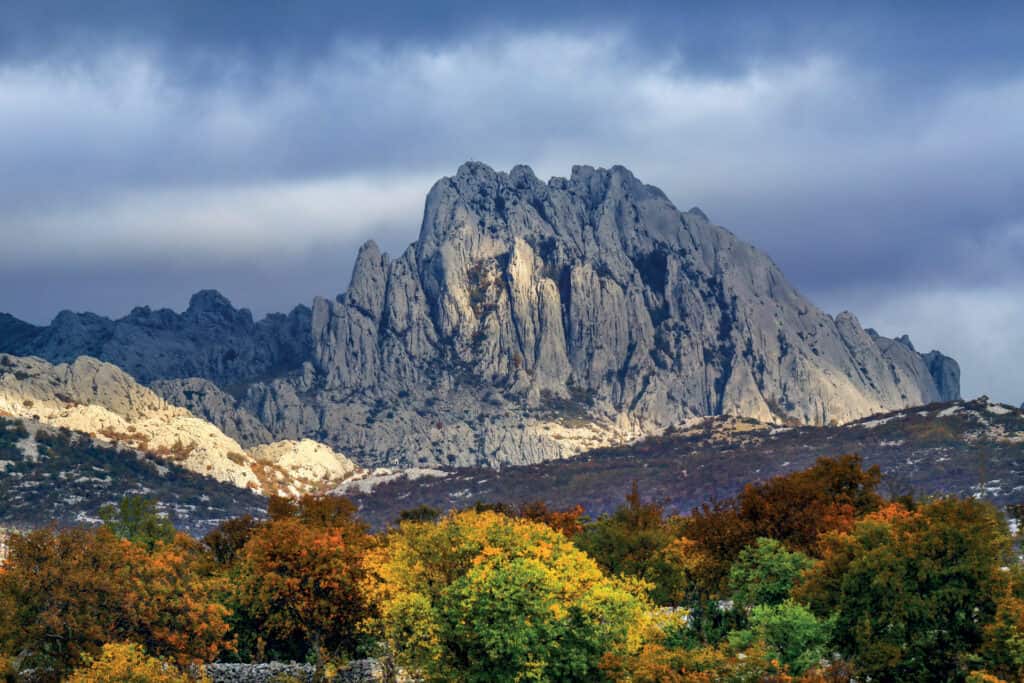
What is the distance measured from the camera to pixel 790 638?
64062 mm

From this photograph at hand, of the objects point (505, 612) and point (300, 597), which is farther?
point (300, 597)

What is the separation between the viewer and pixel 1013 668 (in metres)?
62.0

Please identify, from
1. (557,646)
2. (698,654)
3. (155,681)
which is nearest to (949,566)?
(698,654)

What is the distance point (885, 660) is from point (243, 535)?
3303 inches

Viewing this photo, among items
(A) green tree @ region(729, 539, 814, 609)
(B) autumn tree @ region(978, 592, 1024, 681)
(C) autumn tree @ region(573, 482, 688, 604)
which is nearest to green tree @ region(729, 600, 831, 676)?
(B) autumn tree @ region(978, 592, 1024, 681)

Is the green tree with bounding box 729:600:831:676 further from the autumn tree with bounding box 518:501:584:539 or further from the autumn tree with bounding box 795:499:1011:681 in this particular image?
the autumn tree with bounding box 518:501:584:539

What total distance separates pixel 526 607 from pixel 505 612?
137 cm

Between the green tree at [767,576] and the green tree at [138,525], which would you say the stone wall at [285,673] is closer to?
the green tree at [767,576]

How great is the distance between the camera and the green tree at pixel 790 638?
62.6 meters

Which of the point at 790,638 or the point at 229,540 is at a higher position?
the point at 229,540

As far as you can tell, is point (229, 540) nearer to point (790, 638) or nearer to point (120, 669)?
point (120, 669)

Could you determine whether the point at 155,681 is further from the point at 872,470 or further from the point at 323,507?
the point at 872,470

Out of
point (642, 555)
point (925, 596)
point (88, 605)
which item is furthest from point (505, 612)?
point (642, 555)

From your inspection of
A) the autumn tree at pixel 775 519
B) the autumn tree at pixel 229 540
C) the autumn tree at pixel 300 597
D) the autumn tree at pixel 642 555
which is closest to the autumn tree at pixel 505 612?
the autumn tree at pixel 300 597
